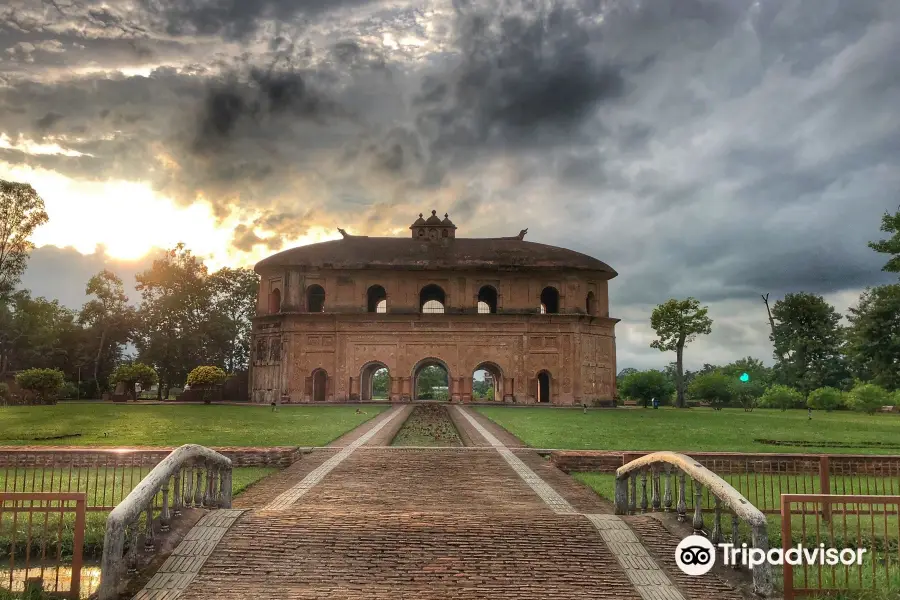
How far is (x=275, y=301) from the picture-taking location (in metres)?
42.5

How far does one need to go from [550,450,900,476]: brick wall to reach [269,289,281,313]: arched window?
32.6m

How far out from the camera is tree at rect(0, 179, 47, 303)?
36812 mm

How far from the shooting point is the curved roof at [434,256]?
40.4 metres

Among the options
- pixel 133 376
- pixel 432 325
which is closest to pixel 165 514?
pixel 432 325

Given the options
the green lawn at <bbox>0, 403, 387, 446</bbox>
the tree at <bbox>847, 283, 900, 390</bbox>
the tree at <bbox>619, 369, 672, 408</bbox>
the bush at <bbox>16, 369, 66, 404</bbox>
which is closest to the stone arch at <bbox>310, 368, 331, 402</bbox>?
the bush at <bbox>16, 369, 66, 404</bbox>

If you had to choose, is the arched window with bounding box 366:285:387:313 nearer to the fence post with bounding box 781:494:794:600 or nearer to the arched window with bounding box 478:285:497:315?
the arched window with bounding box 478:285:497:315

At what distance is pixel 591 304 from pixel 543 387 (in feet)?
19.7

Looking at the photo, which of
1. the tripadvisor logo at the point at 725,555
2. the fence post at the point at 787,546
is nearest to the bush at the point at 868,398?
the tripadvisor logo at the point at 725,555

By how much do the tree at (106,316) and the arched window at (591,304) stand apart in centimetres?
3379

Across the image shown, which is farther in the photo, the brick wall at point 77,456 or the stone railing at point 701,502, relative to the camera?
the brick wall at point 77,456

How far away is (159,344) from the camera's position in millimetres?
49625

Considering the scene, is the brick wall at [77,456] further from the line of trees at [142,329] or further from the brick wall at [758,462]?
the line of trees at [142,329]

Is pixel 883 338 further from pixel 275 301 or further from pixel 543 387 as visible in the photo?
pixel 275 301

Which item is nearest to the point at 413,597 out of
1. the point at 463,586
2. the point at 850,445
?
the point at 463,586
